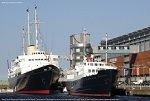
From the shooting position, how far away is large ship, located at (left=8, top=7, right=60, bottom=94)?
349 ft

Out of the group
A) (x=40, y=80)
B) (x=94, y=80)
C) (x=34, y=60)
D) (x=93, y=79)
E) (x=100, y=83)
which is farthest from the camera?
(x=34, y=60)

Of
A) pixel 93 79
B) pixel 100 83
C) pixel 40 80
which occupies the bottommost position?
pixel 100 83

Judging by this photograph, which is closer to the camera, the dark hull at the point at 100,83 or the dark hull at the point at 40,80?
the dark hull at the point at 100,83

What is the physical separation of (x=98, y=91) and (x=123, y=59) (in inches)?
3615

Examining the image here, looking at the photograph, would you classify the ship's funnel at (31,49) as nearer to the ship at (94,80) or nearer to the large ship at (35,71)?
the large ship at (35,71)

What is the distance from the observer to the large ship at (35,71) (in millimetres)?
106438

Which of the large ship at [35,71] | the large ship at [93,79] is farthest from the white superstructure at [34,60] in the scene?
the large ship at [93,79]

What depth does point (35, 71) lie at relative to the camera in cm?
10656

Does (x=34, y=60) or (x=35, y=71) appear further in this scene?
(x=34, y=60)

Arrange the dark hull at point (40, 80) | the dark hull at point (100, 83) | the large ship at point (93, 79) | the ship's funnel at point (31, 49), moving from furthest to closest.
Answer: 1. the ship's funnel at point (31, 49)
2. the dark hull at point (40, 80)
3. the large ship at point (93, 79)
4. the dark hull at point (100, 83)

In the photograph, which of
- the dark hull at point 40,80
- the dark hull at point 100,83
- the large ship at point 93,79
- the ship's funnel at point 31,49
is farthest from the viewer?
the ship's funnel at point 31,49

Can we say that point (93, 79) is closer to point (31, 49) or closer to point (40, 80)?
point (40, 80)

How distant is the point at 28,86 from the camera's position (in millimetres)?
108625

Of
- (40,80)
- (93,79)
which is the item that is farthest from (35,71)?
(93,79)
